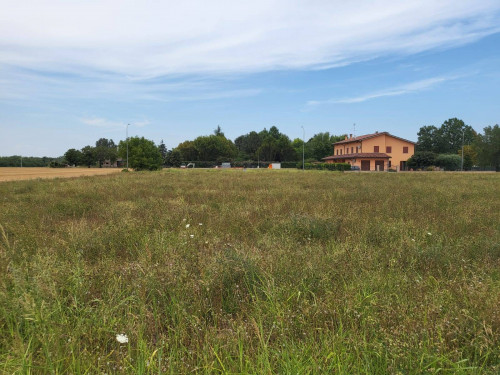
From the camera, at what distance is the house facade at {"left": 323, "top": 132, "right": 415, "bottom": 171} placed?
59156 mm

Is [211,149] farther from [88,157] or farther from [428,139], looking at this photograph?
[428,139]

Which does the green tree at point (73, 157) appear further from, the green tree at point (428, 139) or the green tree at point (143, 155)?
the green tree at point (428, 139)

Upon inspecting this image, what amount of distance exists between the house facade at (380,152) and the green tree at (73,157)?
91.5 meters

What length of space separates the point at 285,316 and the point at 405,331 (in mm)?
899

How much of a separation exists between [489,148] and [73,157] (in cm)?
12200

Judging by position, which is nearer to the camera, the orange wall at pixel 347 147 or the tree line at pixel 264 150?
the orange wall at pixel 347 147

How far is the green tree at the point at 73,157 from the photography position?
337ft

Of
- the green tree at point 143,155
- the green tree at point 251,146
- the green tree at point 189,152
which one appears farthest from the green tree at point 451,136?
the green tree at point 143,155

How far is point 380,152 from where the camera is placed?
62.0 meters

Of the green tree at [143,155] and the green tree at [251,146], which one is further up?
the green tree at [251,146]

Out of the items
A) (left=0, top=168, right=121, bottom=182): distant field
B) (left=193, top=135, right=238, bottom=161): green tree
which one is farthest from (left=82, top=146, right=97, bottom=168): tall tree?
(left=0, top=168, right=121, bottom=182): distant field

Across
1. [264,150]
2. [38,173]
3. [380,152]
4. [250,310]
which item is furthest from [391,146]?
[250,310]

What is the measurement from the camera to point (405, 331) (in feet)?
7.04

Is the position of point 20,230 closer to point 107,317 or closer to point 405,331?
point 107,317
